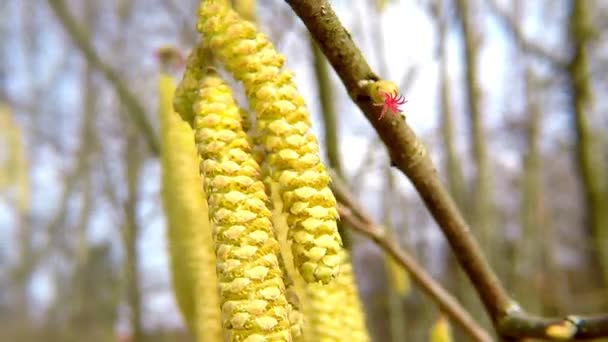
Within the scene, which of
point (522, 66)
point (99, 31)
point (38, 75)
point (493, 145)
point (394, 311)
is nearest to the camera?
point (394, 311)

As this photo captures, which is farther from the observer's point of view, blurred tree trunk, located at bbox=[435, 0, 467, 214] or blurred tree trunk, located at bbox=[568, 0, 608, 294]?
blurred tree trunk, located at bbox=[568, 0, 608, 294]

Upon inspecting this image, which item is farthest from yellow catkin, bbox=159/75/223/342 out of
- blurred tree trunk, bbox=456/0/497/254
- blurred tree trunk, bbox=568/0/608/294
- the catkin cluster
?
blurred tree trunk, bbox=568/0/608/294

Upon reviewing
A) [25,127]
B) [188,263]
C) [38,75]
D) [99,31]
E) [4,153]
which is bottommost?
[188,263]

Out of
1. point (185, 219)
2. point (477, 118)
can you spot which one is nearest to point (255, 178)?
point (185, 219)

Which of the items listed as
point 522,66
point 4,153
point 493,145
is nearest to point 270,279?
point 4,153

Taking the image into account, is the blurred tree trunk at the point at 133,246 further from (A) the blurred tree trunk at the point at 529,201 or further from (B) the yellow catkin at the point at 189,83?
(B) the yellow catkin at the point at 189,83

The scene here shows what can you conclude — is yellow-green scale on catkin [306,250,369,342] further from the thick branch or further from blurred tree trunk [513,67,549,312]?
blurred tree trunk [513,67,549,312]

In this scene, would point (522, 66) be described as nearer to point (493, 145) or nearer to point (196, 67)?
point (493, 145)
